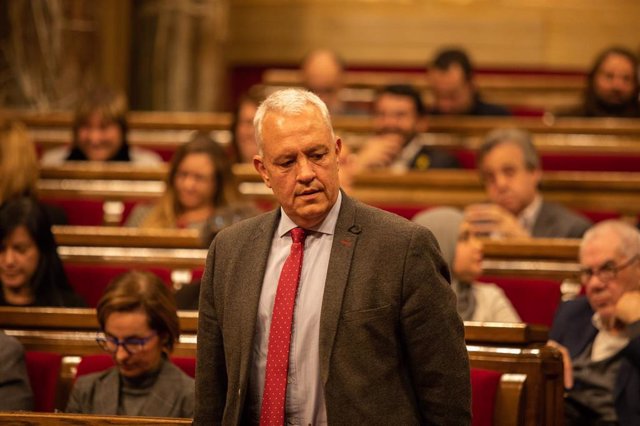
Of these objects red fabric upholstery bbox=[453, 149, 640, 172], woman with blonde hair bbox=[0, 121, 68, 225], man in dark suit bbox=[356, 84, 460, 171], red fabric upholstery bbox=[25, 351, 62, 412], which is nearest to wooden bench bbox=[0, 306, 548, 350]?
red fabric upholstery bbox=[25, 351, 62, 412]

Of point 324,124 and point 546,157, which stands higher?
point 546,157

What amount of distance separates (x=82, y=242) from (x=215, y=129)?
2.11 m

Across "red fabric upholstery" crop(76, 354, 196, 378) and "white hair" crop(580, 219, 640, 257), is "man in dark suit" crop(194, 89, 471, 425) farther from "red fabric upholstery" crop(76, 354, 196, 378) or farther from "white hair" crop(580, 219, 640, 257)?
"white hair" crop(580, 219, 640, 257)

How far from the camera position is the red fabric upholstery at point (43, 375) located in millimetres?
2904

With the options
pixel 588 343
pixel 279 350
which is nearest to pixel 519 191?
pixel 588 343

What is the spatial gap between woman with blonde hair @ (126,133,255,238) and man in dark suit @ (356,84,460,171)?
1.00 m

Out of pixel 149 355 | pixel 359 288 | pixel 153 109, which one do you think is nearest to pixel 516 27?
pixel 153 109

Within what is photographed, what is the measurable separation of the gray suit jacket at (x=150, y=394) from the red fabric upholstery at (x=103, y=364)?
0.35ft

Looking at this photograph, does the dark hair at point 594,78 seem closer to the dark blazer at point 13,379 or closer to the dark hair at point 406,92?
the dark hair at point 406,92

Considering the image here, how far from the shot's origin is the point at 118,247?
3.76 m

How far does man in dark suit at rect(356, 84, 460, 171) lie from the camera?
4934mm

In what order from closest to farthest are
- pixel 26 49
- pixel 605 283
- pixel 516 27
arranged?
pixel 605 283
pixel 26 49
pixel 516 27

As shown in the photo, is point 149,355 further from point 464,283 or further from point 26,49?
point 26,49

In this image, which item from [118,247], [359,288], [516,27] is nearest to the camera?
[359,288]
